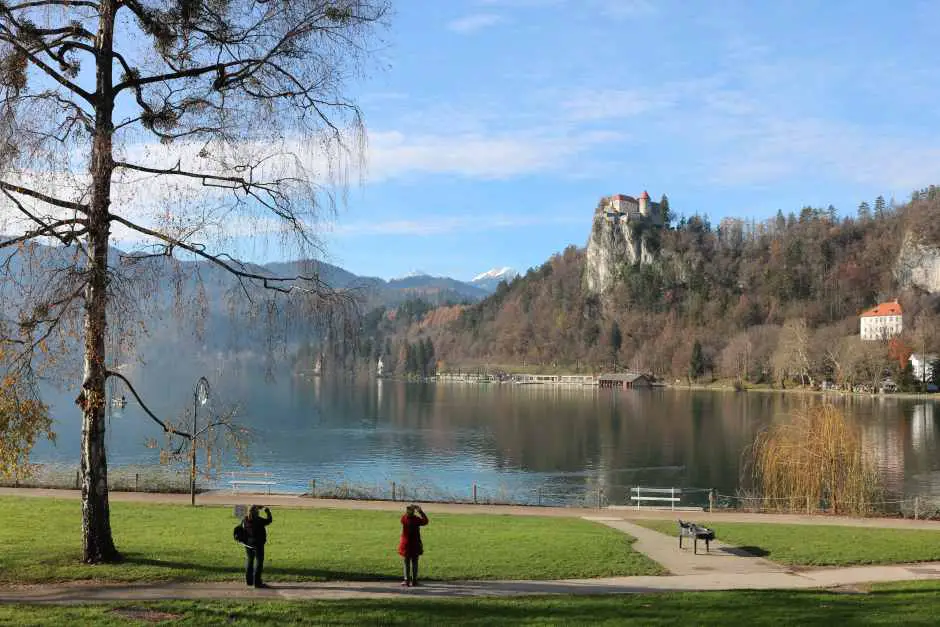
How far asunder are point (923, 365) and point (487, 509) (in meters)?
123

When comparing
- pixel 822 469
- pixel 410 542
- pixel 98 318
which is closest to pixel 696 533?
pixel 410 542

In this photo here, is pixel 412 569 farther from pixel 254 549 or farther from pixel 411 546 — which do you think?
pixel 254 549

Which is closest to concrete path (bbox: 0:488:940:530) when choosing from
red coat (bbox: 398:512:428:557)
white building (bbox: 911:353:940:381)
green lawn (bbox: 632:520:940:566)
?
green lawn (bbox: 632:520:940:566)

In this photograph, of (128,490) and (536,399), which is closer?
(128,490)

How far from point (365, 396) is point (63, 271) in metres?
129

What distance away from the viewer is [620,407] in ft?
353

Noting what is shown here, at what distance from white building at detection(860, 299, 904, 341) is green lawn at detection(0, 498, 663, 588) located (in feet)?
516

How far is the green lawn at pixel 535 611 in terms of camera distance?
9820 mm

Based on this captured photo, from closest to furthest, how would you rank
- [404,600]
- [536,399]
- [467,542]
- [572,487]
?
[404,600] → [467,542] → [572,487] → [536,399]

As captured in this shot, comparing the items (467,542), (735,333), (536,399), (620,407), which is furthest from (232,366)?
(735,333)

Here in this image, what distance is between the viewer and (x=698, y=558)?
16.9 meters

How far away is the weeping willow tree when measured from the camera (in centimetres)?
3078

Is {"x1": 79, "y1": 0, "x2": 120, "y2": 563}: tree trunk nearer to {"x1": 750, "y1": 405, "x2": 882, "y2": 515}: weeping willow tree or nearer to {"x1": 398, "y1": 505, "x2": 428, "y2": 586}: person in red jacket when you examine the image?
{"x1": 398, "y1": 505, "x2": 428, "y2": 586}: person in red jacket

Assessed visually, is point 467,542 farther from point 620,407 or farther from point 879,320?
point 879,320
